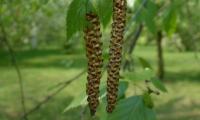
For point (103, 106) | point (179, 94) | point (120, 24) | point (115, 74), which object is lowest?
point (179, 94)

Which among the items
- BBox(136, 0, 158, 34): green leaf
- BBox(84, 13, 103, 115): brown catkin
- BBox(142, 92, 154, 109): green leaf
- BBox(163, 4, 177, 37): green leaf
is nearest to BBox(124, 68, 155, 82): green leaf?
BBox(142, 92, 154, 109): green leaf

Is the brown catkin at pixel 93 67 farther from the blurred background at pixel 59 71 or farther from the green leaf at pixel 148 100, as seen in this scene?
the blurred background at pixel 59 71

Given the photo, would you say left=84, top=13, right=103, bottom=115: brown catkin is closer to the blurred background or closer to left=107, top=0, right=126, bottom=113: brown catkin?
left=107, top=0, right=126, bottom=113: brown catkin

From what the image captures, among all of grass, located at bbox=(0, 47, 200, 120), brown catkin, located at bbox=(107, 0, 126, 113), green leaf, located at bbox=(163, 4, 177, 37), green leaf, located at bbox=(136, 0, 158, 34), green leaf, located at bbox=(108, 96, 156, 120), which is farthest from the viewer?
grass, located at bbox=(0, 47, 200, 120)

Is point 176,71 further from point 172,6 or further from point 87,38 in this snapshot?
point 87,38

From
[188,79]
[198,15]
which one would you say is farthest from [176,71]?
[198,15]

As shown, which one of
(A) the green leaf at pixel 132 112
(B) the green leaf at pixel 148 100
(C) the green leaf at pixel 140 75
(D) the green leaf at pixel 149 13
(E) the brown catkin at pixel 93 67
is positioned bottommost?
(A) the green leaf at pixel 132 112

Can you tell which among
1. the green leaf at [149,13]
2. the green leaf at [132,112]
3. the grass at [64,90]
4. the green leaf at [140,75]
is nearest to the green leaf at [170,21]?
the green leaf at [149,13]
